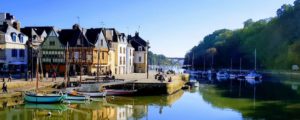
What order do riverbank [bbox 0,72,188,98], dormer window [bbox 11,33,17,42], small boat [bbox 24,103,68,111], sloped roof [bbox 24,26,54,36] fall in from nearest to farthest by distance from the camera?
small boat [bbox 24,103,68,111] < riverbank [bbox 0,72,188,98] < dormer window [bbox 11,33,17,42] < sloped roof [bbox 24,26,54,36]

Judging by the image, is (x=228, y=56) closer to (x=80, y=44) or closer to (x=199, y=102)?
(x=80, y=44)

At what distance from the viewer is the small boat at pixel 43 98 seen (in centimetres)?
4662

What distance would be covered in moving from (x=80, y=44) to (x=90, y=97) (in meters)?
22.6

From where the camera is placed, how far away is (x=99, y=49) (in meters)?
74.7

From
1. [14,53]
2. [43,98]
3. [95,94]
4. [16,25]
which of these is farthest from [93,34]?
[43,98]

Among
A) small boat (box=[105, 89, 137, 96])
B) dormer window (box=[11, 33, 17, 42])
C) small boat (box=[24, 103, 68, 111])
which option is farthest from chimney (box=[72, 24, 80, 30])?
small boat (box=[24, 103, 68, 111])

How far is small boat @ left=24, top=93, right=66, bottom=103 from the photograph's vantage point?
4662 cm

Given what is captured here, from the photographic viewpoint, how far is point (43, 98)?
47000 mm

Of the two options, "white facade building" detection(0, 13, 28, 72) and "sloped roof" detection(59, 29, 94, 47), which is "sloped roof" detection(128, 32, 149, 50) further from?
"white facade building" detection(0, 13, 28, 72)

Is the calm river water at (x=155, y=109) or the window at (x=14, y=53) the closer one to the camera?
the calm river water at (x=155, y=109)

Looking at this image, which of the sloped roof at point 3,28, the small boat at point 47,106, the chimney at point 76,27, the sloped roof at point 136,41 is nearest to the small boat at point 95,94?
the small boat at point 47,106

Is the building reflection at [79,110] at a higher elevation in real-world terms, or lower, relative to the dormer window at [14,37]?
lower

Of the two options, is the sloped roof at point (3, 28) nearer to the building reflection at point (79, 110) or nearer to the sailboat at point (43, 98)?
the building reflection at point (79, 110)

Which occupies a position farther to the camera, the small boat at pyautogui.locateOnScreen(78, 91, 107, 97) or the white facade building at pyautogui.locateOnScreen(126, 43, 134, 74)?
the white facade building at pyautogui.locateOnScreen(126, 43, 134, 74)
